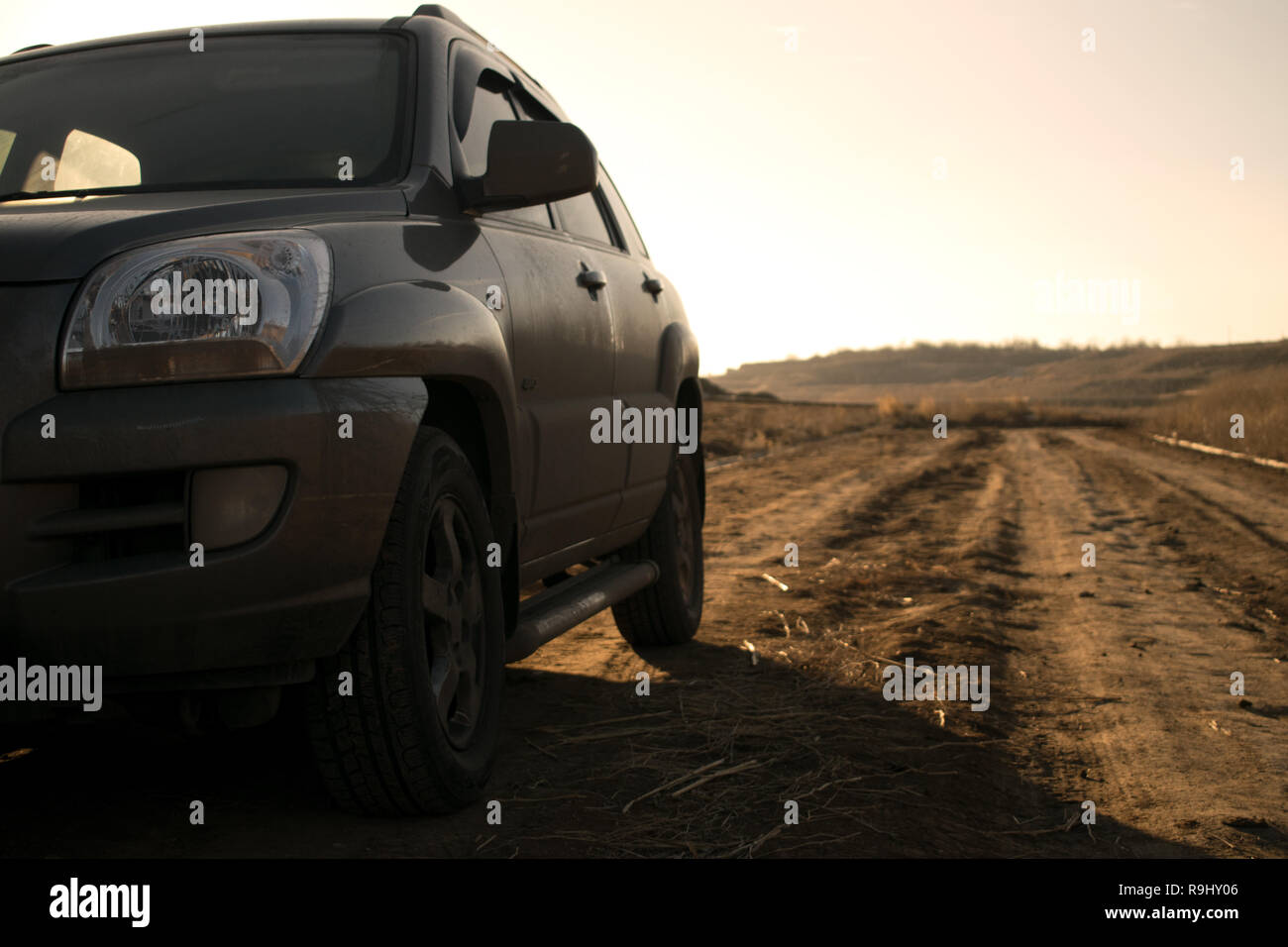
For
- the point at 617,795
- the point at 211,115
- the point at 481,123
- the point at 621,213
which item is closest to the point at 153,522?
the point at 617,795

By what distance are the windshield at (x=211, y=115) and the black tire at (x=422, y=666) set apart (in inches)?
36.5

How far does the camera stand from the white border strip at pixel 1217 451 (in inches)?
660

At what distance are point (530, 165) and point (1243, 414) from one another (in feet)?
81.8

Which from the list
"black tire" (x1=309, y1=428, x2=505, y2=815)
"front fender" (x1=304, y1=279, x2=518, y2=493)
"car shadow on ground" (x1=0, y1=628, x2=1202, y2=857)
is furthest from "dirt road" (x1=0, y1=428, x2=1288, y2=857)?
"front fender" (x1=304, y1=279, x2=518, y2=493)

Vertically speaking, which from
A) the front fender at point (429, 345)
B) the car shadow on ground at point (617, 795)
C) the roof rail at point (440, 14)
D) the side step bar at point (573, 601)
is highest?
the roof rail at point (440, 14)

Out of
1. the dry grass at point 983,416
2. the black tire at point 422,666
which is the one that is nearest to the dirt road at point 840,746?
the black tire at point 422,666

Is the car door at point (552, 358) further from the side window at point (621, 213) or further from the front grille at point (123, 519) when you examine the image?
the front grille at point (123, 519)

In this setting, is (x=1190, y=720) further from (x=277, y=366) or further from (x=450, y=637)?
(x=277, y=366)

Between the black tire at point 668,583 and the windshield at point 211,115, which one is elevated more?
the windshield at point 211,115

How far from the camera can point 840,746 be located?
3.91 metres

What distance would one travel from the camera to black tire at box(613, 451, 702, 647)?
5.36 m
